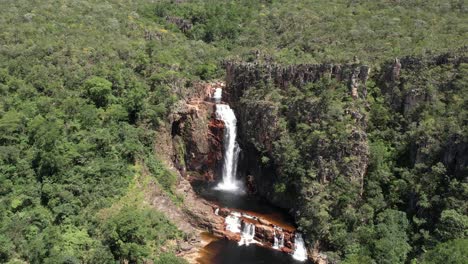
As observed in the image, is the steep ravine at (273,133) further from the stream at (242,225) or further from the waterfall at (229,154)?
the waterfall at (229,154)

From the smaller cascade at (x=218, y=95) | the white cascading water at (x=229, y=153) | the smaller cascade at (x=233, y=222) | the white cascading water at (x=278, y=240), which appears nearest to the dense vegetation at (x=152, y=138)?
the white cascading water at (x=278, y=240)

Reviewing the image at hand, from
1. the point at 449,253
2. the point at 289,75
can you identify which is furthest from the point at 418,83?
the point at 449,253

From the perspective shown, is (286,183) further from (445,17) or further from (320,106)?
(445,17)

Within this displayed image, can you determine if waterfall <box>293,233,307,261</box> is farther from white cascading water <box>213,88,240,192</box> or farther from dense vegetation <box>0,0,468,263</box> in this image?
white cascading water <box>213,88,240,192</box>

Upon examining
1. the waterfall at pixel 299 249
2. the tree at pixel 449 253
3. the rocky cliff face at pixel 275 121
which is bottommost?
the waterfall at pixel 299 249

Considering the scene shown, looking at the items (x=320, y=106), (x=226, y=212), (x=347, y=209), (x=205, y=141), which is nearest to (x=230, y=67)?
(x=205, y=141)

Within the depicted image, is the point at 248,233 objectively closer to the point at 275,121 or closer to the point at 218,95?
the point at 275,121
